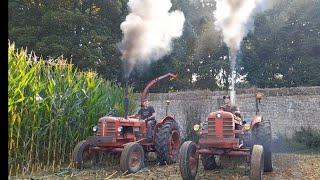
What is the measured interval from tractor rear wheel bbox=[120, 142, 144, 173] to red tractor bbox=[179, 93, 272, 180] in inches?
45.2

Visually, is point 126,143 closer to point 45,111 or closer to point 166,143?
point 166,143

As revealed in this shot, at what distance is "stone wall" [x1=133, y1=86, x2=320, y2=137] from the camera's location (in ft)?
39.3

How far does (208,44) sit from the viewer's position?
69.2 ft

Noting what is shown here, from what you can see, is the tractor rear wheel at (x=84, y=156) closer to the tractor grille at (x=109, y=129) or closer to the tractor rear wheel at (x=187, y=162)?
the tractor grille at (x=109, y=129)

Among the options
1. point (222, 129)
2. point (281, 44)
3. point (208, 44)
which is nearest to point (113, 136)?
point (222, 129)

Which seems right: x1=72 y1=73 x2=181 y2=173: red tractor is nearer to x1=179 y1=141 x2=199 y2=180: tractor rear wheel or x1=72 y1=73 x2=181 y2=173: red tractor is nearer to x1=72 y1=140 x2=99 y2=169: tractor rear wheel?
x1=72 y1=140 x2=99 y2=169: tractor rear wheel

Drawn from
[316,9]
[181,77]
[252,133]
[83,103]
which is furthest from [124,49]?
[316,9]

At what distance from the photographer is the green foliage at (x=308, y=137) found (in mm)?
11305

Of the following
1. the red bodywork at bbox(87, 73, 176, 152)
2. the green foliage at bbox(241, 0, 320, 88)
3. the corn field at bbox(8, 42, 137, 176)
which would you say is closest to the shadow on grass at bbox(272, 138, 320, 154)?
the red bodywork at bbox(87, 73, 176, 152)

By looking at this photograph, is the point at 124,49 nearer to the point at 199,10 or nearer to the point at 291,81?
the point at 199,10

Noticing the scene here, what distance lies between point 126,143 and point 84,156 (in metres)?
0.87

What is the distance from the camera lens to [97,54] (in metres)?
16.3

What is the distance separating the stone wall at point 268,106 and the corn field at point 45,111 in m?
5.21
